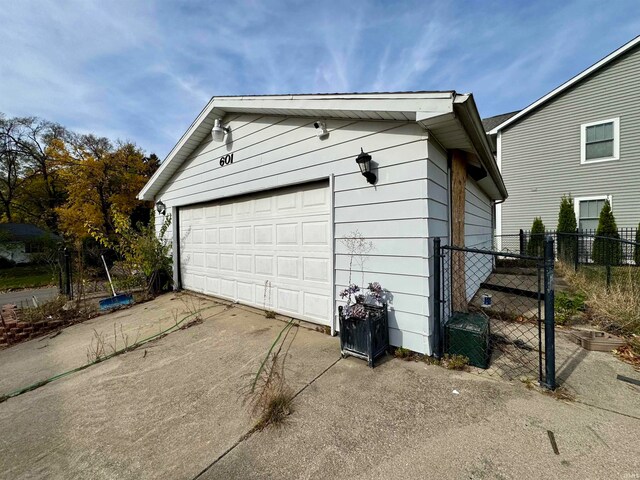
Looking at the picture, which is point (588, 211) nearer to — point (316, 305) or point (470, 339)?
point (470, 339)

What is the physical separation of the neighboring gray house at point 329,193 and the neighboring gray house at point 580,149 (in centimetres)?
674

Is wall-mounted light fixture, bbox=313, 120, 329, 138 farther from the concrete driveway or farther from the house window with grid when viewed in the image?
the house window with grid

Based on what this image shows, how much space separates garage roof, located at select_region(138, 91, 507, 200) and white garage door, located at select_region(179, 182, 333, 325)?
43.4 inches

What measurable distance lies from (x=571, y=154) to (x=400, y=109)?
1149 centimetres

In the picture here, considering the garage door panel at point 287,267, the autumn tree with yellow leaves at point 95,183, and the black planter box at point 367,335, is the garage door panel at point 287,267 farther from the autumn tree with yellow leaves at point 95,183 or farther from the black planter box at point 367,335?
the autumn tree with yellow leaves at point 95,183

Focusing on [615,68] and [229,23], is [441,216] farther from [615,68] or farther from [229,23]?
[615,68]

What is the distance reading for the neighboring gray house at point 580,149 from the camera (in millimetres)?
9141

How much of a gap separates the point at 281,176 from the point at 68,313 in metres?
5.18

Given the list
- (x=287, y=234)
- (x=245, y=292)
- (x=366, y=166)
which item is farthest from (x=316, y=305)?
(x=366, y=166)

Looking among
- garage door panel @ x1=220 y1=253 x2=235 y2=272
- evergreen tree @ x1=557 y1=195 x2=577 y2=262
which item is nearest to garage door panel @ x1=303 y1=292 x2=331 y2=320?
garage door panel @ x1=220 y1=253 x2=235 y2=272

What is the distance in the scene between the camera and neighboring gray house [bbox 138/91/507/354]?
2.97 m

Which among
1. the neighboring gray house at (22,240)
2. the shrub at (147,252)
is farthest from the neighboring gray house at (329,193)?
the neighboring gray house at (22,240)

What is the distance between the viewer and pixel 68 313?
5352 millimetres

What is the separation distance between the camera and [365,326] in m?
2.88
